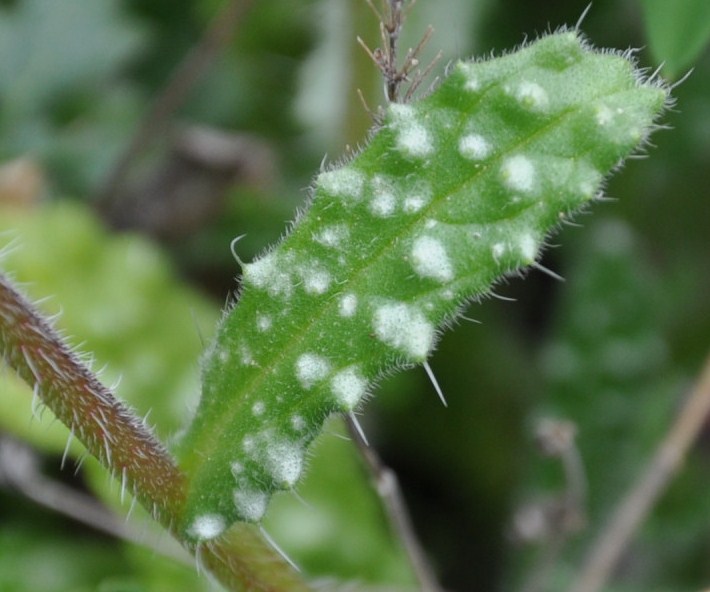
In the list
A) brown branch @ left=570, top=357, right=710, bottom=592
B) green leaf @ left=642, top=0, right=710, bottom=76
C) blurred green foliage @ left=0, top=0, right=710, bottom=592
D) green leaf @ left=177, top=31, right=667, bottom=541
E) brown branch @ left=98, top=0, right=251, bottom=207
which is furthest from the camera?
brown branch @ left=98, top=0, right=251, bottom=207

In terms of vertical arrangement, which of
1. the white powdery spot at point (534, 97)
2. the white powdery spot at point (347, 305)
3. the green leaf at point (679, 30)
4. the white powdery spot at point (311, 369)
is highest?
the green leaf at point (679, 30)

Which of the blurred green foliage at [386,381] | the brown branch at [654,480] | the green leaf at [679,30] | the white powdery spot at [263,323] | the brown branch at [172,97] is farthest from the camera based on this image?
the brown branch at [172,97]

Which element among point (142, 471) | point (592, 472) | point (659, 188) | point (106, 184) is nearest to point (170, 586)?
point (142, 471)

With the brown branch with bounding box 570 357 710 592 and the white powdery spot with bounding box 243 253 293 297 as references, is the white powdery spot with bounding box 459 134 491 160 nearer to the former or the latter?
the white powdery spot with bounding box 243 253 293 297

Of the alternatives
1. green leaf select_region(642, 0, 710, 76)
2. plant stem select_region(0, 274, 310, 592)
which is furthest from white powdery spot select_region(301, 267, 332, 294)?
green leaf select_region(642, 0, 710, 76)

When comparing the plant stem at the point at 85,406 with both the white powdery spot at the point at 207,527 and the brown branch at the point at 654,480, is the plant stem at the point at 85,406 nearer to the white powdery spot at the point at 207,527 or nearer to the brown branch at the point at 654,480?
the white powdery spot at the point at 207,527

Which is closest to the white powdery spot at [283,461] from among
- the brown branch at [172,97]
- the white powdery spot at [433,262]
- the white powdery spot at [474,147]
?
the white powdery spot at [433,262]

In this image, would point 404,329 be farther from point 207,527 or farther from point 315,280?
point 207,527
